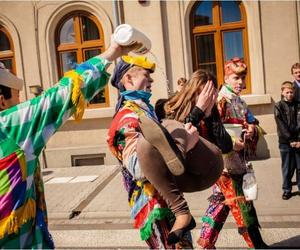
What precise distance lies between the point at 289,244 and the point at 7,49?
7.64m

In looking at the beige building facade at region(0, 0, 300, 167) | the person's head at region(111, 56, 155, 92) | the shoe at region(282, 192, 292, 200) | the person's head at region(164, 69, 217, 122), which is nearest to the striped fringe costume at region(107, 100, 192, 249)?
the person's head at region(111, 56, 155, 92)

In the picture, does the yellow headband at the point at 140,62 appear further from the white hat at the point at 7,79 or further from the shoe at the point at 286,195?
the shoe at the point at 286,195

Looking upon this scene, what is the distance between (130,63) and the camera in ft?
7.25

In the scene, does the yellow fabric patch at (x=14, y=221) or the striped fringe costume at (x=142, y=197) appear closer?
the yellow fabric patch at (x=14, y=221)

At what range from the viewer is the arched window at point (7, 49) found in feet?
29.0

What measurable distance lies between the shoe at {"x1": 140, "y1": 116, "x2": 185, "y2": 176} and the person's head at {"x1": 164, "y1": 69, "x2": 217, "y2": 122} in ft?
3.03

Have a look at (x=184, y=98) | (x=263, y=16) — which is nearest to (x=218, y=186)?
(x=184, y=98)

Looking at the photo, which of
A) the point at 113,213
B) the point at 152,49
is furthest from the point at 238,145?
the point at 152,49

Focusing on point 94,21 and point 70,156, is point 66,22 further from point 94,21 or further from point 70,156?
point 70,156

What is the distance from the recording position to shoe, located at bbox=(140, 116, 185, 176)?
5.24 feet

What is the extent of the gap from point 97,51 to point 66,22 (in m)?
0.99

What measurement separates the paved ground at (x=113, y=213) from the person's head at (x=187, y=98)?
6.18 feet

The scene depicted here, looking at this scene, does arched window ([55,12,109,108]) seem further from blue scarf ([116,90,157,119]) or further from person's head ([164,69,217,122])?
blue scarf ([116,90,157,119])

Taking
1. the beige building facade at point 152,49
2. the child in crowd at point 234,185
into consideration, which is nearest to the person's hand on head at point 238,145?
the child in crowd at point 234,185
